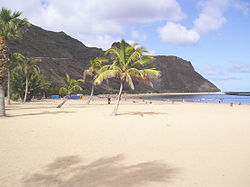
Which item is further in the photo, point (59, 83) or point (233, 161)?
point (59, 83)

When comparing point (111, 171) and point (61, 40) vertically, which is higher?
point (61, 40)

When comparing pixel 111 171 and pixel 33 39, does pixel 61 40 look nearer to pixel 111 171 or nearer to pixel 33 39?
pixel 33 39

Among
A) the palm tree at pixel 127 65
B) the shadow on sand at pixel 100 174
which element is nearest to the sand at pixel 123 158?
the shadow on sand at pixel 100 174

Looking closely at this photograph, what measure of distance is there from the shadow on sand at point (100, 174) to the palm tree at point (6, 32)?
10.2 metres

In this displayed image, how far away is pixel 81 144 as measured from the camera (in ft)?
23.9

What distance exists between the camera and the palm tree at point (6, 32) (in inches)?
533

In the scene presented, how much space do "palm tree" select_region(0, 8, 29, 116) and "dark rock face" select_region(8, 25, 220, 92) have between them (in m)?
26.8

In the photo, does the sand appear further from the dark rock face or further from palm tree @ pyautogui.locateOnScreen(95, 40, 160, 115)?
the dark rock face

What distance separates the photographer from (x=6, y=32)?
46.7 feet

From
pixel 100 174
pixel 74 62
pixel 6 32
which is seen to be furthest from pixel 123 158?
pixel 74 62

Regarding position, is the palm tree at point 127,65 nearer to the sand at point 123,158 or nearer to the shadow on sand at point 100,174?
the sand at point 123,158

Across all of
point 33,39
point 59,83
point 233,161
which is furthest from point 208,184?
point 33,39

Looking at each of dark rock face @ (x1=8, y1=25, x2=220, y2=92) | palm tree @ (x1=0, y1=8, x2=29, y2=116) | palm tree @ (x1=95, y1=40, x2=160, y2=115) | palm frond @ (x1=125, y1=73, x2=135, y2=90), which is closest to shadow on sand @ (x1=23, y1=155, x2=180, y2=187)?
palm frond @ (x1=125, y1=73, x2=135, y2=90)

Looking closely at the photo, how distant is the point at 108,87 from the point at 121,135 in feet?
328
